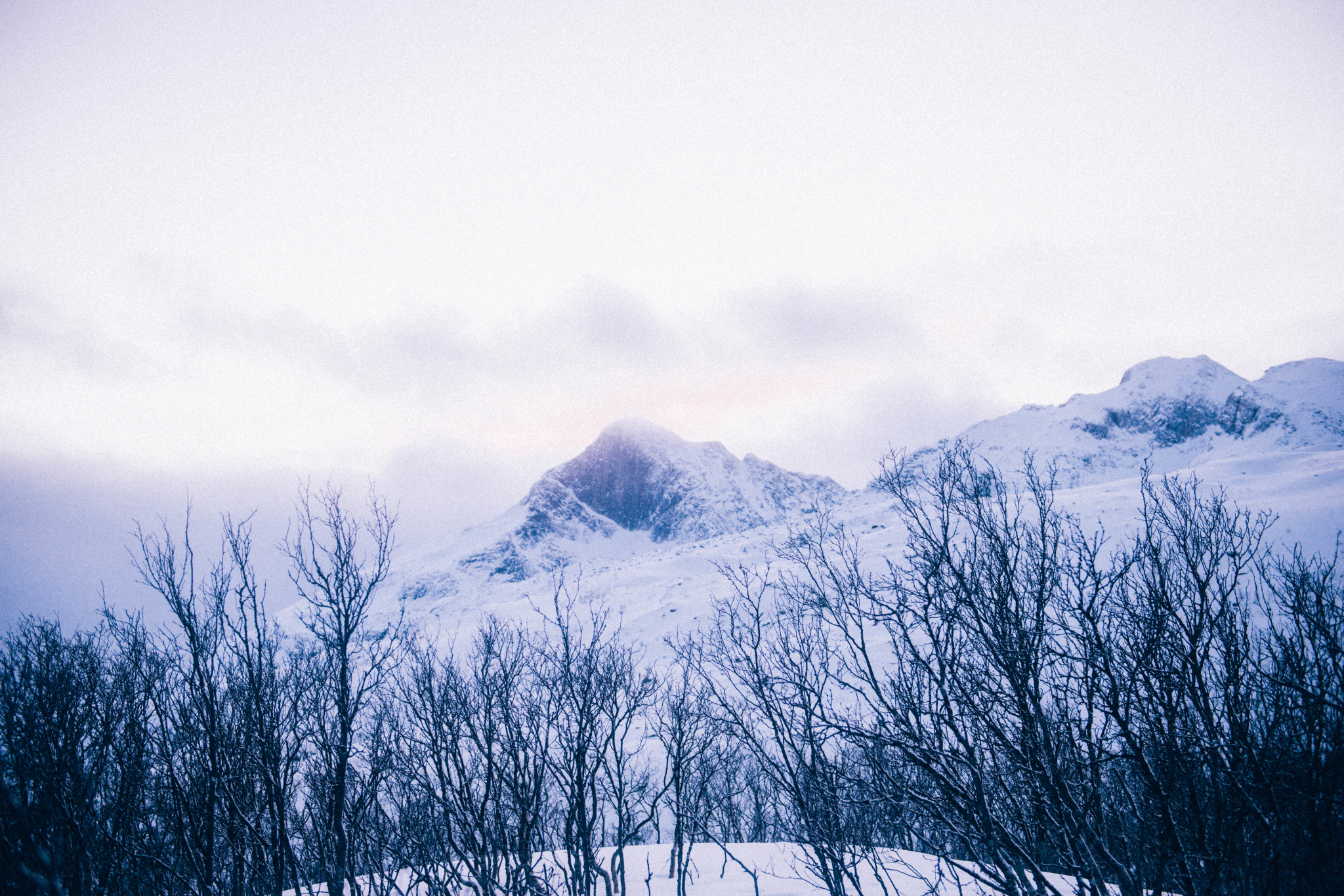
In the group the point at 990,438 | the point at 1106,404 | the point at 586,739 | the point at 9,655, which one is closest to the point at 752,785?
the point at 586,739

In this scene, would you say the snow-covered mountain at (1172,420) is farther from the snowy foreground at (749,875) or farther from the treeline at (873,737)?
the treeline at (873,737)

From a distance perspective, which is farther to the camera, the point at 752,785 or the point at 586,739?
the point at 752,785

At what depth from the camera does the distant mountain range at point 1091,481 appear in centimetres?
4531

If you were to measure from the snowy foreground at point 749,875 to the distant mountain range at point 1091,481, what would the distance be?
319 inches

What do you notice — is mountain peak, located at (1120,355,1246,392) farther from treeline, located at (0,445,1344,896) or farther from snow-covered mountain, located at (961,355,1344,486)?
treeline, located at (0,445,1344,896)

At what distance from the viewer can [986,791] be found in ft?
20.7

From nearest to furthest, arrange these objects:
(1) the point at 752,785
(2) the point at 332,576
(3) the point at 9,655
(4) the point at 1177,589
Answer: (2) the point at 332,576 < (4) the point at 1177,589 < (3) the point at 9,655 < (1) the point at 752,785

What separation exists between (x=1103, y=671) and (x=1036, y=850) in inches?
78.0

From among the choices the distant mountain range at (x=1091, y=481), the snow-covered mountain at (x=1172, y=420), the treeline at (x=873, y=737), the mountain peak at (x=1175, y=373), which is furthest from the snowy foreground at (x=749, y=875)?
the mountain peak at (x=1175, y=373)

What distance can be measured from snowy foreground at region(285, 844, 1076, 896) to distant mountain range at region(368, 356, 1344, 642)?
811cm

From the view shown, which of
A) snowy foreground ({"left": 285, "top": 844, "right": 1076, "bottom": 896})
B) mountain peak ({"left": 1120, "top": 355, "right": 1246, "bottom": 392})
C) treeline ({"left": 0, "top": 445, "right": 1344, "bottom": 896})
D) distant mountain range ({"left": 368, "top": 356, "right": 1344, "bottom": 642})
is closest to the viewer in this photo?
treeline ({"left": 0, "top": 445, "right": 1344, "bottom": 896})

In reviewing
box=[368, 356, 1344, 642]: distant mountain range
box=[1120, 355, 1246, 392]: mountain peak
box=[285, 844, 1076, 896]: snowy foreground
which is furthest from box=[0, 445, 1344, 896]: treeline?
box=[1120, 355, 1246, 392]: mountain peak

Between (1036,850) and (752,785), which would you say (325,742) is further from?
(752,785)

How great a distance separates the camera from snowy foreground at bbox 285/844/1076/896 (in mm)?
12828
